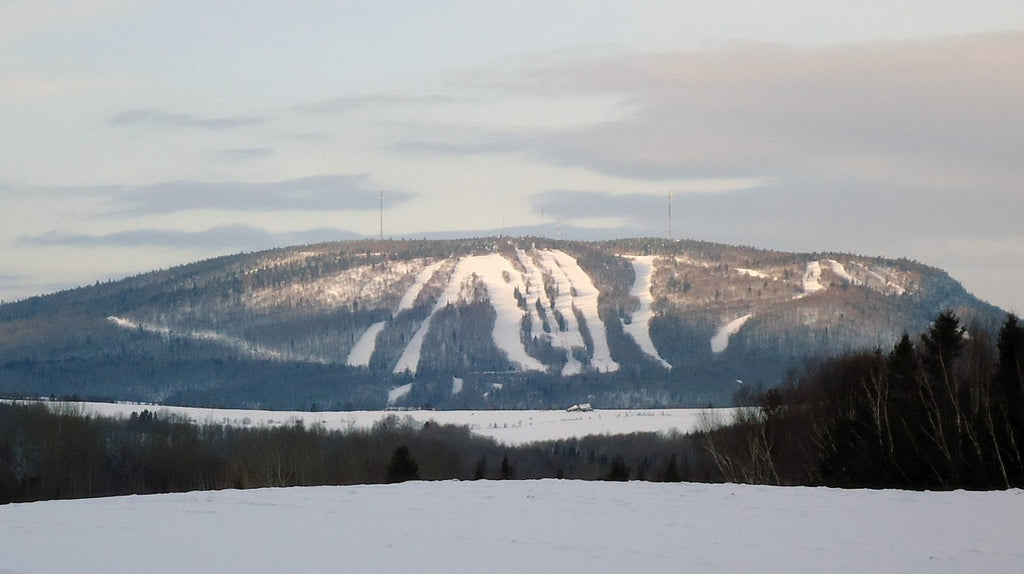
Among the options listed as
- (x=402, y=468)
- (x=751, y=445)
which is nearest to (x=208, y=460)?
(x=402, y=468)

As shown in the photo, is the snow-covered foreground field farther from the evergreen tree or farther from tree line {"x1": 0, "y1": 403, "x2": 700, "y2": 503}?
tree line {"x1": 0, "y1": 403, "x2": 700, "y2": 503}

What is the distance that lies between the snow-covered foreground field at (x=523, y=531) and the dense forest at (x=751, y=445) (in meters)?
10.7

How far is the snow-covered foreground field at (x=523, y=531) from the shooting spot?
22.3m

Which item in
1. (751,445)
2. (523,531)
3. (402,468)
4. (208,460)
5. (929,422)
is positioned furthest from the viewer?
(208,460)

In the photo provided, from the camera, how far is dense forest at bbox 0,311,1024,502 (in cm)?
4522

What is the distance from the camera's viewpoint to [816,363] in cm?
9825

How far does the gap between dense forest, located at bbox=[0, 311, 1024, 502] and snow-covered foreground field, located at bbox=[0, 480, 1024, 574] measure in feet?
35.2

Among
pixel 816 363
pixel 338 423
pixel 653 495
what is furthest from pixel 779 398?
pixel 338 423

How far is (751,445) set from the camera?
64.8 meters

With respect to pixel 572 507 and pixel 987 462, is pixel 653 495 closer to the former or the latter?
pixel 572 507

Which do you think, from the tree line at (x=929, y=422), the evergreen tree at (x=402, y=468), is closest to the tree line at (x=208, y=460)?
the evergreen tree at (x=402, y=468)

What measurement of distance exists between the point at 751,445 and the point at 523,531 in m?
39.4

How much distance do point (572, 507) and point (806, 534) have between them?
6.49 meters

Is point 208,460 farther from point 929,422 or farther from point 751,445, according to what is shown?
point 929,422
